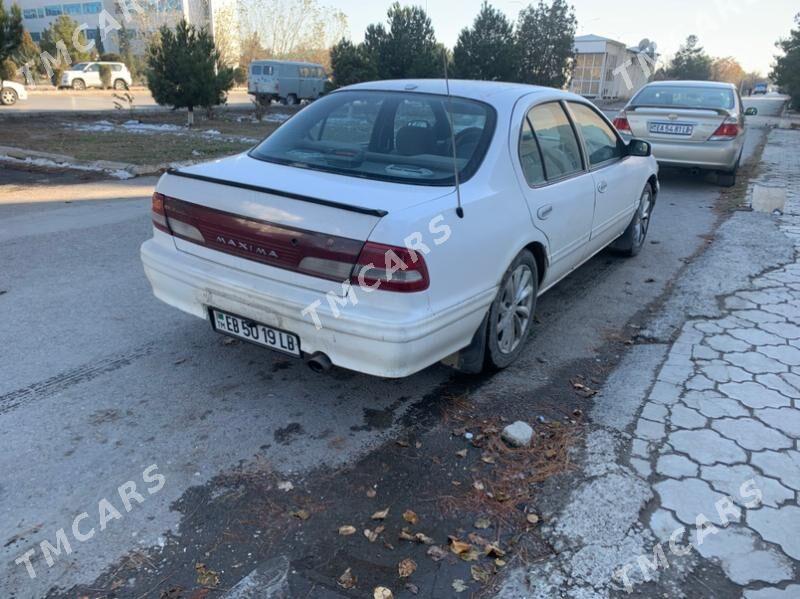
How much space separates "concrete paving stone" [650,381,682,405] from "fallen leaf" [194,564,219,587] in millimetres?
2480

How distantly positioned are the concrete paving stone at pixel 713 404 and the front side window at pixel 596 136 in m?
1.86

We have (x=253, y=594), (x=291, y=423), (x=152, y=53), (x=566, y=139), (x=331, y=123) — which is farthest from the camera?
(x=152, y=53)

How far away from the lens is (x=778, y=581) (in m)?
2.22

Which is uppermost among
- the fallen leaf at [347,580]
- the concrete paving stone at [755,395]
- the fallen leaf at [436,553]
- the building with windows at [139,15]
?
the building with windows at [139,15]

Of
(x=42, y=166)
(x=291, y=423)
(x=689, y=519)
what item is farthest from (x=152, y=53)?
(x=689, y=519)

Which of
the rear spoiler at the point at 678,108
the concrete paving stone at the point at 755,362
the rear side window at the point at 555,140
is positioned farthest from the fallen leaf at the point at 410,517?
the rear spoiler at the point at 678,108

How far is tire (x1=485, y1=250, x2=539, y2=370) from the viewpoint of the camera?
11.1ft

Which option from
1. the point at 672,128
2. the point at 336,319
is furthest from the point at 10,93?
the point at 336,319

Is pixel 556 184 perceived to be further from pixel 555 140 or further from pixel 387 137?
pixel 387 137

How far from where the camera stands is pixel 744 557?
233 cm

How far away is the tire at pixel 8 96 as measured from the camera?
24.0 meters

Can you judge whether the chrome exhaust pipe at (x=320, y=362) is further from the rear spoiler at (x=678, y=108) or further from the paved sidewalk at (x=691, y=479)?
the rear spoiler at (x=678, y=108)

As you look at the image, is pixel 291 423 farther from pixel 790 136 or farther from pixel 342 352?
pixel 790 136

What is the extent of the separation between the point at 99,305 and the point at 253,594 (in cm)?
304
